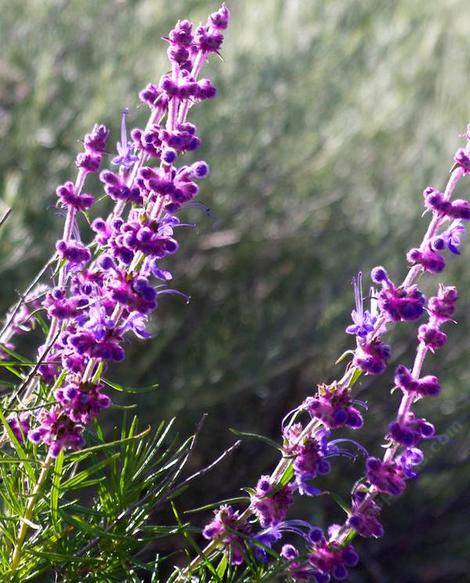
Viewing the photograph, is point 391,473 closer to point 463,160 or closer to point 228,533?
point 228,533

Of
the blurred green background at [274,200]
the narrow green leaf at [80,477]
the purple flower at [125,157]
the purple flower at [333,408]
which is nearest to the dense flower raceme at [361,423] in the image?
the purple flower at [333,408]

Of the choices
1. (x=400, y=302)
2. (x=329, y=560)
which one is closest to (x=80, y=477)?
(x=329, y=560)

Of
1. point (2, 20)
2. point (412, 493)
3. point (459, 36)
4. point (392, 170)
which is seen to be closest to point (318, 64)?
point (392, 170)

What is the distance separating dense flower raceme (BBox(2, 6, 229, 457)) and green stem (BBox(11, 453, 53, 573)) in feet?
0.12

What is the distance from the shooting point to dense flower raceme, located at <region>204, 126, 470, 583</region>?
858 mm

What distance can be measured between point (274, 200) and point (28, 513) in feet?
8.31

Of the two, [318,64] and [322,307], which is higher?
[318,64]

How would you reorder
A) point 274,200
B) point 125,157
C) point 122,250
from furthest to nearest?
1. point 274,200
2. point 125,157
3. point 122,250

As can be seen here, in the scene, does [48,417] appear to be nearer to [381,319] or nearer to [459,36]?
[381,319]

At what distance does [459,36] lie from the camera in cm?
392

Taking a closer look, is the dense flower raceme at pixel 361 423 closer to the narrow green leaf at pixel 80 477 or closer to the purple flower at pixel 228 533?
the purple flower at pixel 228 533

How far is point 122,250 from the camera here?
2.76ft

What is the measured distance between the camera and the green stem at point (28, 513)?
907mm

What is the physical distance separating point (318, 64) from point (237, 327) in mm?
992
